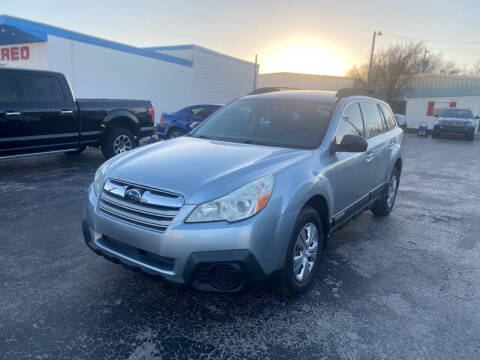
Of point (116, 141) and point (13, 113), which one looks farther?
point (116, 141)

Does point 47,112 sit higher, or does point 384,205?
point 47,112

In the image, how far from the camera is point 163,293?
121 inches

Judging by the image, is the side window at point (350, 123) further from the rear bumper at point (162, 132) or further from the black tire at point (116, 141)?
the rear bumper at point (162, 132)

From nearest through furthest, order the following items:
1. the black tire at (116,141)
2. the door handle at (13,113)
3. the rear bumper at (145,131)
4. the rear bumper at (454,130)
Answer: the door handle at (13,113)
the black tire at (116,141)
the rear bumper at (145,131)
the rear bumper at (454,130)

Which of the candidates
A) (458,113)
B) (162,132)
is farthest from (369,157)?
(458,113)

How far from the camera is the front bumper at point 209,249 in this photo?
93.9 inches

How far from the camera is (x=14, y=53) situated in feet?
46.3

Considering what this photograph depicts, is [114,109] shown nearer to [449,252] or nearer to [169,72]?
[449,252]

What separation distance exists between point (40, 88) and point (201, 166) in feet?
19.6

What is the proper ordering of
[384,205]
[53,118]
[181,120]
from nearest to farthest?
1. [384,205]
2. [53,118]
3. [181,120]

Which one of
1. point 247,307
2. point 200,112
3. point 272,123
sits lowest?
point 247,307

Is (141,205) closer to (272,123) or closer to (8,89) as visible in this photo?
(272,123)

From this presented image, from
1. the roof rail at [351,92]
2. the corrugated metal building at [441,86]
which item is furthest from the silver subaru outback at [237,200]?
the corrugated metal building at [441,86]

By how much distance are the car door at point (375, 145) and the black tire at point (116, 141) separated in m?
6.03
